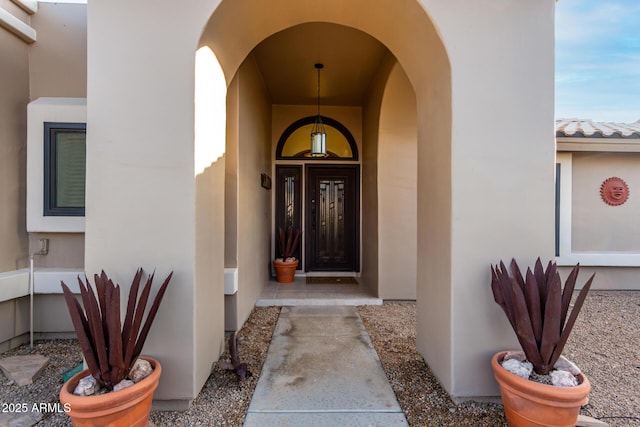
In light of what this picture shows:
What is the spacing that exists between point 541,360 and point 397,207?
3.04m

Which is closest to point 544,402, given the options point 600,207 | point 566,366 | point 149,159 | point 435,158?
point 566,366

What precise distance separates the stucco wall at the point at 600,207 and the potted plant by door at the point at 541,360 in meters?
4.78

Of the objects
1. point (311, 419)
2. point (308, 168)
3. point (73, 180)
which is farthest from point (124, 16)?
point (308, 168)

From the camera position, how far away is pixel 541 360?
182cm

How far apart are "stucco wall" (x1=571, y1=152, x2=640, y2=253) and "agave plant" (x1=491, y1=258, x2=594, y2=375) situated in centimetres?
475

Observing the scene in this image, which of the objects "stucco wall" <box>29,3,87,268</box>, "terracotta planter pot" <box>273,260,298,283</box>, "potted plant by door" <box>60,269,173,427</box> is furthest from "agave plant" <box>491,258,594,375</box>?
"terracotta planter pot" <box>273,260,298,283</box>

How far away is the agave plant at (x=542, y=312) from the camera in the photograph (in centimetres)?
178

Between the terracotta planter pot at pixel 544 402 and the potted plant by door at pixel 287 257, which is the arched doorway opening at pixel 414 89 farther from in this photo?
the potted plant by door at pixel 287 257

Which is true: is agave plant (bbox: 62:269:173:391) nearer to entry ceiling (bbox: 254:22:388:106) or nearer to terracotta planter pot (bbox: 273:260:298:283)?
entry ceiling (bbox: 254:22:388:106)

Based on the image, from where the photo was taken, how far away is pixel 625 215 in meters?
5.50

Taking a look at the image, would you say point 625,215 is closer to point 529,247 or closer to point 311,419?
point 529,247

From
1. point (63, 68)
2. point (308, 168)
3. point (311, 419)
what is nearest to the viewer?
point (311, 419)

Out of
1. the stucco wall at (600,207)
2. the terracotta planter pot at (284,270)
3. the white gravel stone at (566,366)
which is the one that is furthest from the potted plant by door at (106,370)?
the stucco wall at (600,207)

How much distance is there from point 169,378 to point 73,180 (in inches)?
89.9
